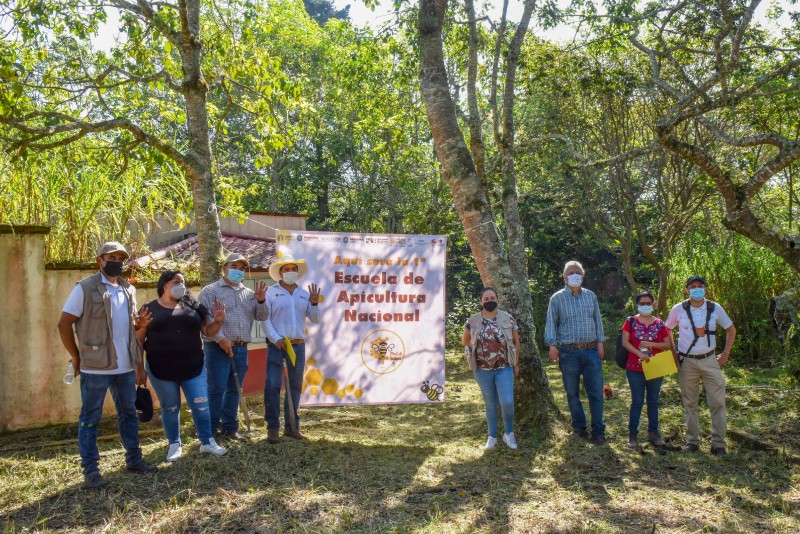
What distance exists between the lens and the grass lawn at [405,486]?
4684 mm

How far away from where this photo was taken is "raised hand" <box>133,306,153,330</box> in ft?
18.8

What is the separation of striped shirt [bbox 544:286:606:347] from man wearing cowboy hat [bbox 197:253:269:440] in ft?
9.25

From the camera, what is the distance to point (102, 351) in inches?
211

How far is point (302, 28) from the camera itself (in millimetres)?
25609

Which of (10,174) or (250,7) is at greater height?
(250,7)

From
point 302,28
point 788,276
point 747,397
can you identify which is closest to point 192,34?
point 747,397

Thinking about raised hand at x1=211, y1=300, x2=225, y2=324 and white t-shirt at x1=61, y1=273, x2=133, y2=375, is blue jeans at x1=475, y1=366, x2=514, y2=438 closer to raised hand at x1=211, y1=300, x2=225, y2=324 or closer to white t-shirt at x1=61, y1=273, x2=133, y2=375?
raised hand at x1=211, y1=300, x2=225, y2=324

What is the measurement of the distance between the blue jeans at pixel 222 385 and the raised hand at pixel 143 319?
87 centimetres

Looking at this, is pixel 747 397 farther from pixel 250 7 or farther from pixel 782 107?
pixel 250 7

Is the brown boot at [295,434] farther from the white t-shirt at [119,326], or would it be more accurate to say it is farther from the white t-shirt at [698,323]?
the white t-shirt at [698,323]

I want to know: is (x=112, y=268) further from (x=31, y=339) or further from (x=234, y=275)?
(x=31, y=339)

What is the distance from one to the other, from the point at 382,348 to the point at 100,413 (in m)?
2.91

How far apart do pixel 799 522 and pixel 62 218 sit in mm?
7449

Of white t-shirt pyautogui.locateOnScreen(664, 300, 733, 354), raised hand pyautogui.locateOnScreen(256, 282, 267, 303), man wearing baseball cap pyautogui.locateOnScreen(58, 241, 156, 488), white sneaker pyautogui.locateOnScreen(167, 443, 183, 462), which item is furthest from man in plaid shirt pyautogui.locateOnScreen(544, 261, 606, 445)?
man wearing baseball cap pyautogui.locateOnScreen(58, 241, 156, 488)
